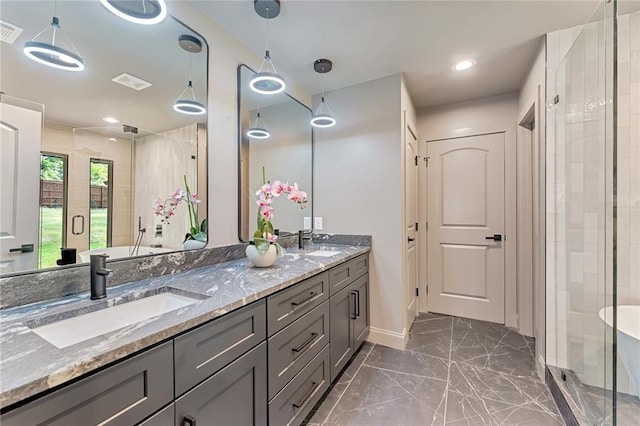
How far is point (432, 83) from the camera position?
260 centimetres

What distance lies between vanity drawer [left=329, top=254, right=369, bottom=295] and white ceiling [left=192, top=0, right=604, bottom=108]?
165cm

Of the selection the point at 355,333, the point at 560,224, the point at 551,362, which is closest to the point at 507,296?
the point at 551,362

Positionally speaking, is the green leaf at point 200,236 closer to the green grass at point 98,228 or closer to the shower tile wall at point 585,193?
the green grass at point 98,228

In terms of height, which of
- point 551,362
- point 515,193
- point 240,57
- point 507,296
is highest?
point 240,57

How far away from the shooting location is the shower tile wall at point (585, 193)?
65.6 inches

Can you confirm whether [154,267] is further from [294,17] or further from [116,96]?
[294,17]

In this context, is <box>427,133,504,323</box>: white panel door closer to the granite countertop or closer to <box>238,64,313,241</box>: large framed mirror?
<box>238,64,313,241</box>: large framed mirror

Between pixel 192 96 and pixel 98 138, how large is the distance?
1.94 ft

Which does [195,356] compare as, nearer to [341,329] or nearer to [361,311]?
[341,329]

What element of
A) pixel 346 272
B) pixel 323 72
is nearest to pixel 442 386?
pixel 346 272

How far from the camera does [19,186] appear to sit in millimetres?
995

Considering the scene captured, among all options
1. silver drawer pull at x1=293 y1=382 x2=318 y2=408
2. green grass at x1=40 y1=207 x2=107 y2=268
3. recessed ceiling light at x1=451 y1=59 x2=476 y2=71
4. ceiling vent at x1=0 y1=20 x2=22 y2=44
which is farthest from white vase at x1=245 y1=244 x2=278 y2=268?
recessed ceiling light at x1=451 y1=59 x2=476 y2=71

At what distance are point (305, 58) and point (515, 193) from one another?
2.48 metres

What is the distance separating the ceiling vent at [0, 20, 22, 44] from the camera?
37.9 inches
